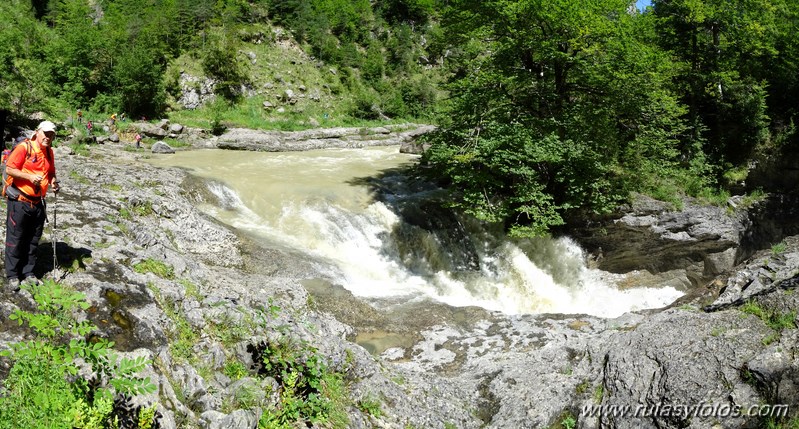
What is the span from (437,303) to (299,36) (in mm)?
46462

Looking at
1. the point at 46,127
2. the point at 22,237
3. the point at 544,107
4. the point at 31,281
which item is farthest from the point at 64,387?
the point at 544,107

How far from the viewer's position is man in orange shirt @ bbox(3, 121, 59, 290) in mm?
5469

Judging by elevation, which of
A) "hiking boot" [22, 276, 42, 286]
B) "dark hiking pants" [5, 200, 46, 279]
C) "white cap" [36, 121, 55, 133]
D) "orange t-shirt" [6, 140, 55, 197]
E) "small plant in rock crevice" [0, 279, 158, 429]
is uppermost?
"white cap" [36, 121, 55, 133]

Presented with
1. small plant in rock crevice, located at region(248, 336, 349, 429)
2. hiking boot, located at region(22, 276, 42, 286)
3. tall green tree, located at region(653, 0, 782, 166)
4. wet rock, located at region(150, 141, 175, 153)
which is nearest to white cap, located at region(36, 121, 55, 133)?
hiking boot, located at region(22, 276, 42, 286)

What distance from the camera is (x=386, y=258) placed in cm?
1489

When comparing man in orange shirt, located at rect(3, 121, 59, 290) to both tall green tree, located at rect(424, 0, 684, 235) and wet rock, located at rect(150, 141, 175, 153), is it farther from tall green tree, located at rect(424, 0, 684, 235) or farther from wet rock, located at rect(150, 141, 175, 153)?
wet rock, located at rect(150, 141, 175, 153)

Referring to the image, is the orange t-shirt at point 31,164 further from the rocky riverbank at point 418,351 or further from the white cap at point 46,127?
the rocky riverbank at point 418,351

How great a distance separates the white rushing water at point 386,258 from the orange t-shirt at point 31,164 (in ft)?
25.6

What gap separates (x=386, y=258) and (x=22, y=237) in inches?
402

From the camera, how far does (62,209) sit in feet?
29.4

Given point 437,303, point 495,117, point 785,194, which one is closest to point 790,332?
point 437,303

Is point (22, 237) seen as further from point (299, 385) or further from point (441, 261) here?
point (441, 261)

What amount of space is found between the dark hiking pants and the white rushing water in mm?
7683

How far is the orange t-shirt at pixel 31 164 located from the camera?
18.2 ft
